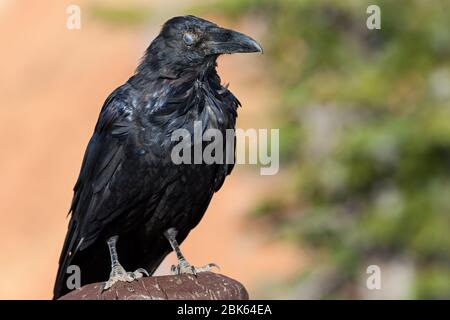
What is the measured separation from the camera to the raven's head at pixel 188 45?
5.40 meters

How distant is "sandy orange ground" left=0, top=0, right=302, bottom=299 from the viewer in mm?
30156

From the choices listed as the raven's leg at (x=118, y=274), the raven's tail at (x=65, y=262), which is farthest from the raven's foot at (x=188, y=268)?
the raven's tail at (x=65, y=262)

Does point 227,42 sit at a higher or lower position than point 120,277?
higher

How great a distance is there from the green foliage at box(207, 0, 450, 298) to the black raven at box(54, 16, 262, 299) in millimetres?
9897

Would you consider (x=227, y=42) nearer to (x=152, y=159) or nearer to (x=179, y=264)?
(x=152, y=159)

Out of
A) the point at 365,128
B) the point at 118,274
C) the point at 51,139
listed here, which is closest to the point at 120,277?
the point at 118,274

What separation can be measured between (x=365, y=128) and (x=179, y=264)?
34.0ft

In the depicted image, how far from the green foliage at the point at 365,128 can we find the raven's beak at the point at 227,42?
32.9ft

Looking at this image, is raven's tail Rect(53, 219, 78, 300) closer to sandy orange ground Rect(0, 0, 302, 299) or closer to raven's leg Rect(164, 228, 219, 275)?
raven's leg Rect(164, 228, 219, 275)

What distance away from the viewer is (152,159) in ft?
17.6

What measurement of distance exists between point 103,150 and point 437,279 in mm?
10976

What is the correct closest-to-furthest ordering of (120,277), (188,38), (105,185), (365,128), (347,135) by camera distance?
(120,277)
(188,38)
(105,185)
(365,128)
(347,135)

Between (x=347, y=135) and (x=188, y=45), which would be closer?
(x=188, y=45)

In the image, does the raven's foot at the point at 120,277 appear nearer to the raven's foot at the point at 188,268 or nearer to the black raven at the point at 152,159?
the black raven at the point at 152,159
